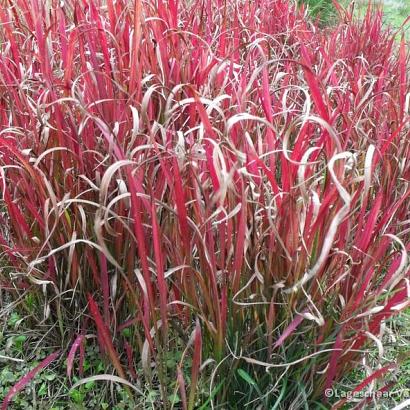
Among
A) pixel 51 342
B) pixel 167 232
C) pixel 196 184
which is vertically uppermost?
pixel 196 184

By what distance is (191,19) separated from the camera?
5.44 ft

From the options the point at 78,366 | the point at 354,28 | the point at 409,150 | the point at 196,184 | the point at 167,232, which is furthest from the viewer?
the point at 354,28

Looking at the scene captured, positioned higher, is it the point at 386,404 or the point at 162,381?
the point at 162,381

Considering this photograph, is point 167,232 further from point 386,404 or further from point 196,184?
point 386,404

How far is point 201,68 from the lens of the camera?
123cm

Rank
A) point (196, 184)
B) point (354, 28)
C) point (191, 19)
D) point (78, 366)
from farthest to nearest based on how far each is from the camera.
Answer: point (354, 28), point (191, 19), point (78, 366), point (196, 184)

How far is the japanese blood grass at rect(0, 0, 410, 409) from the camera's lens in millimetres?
840

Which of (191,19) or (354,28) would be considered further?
(354,28)

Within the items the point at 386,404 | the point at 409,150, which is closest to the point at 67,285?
the point at 386,404

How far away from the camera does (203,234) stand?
2.89 ft

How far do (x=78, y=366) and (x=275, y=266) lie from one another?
1.69 feet

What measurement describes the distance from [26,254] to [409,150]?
0.92 m

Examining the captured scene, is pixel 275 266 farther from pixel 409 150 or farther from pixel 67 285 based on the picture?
pixel 409 150

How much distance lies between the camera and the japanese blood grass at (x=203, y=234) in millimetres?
840
